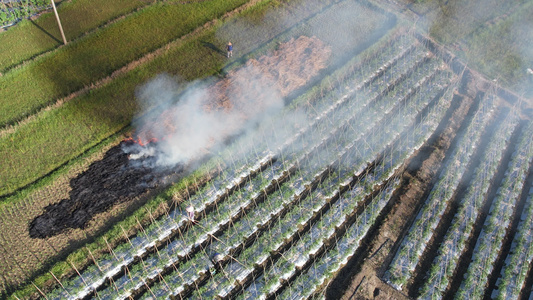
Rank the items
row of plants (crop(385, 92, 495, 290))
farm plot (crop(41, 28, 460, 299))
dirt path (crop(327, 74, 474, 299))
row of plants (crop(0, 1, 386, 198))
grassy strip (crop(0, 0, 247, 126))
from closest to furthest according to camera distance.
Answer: farm plot (crop(41, 28, 460, 299)), dirt path (crop(327, 74, 474, 299)), row of plants (crop(385, 92, 495, 290)), row of plants (crop(0, 1, 386, 198)), grassy strip (crop(0, 0, 247, 126))

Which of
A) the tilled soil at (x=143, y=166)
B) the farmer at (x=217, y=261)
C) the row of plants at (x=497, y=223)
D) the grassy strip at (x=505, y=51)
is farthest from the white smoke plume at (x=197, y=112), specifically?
the grassy strip at (x=505, y=51)

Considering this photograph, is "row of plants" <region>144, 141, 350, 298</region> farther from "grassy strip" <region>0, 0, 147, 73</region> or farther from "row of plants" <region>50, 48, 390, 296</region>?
"grassy strip" <region>0, 0, 147, 73</region>

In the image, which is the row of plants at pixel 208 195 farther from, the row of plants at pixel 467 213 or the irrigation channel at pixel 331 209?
the row of plants at pixel 467 213

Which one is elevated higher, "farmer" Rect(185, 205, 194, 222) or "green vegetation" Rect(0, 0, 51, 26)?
"green vegetation" Rect(0, 0, 51, 26)

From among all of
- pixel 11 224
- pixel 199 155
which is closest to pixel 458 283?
pixel 199 155

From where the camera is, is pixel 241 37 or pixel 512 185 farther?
pixel 241 37

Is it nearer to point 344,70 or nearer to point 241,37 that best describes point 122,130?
point 241,37

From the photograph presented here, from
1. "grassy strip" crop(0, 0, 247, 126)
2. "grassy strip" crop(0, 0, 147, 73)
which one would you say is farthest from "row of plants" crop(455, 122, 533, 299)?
"grassy strip" crop(0, 0, 147, 73)
